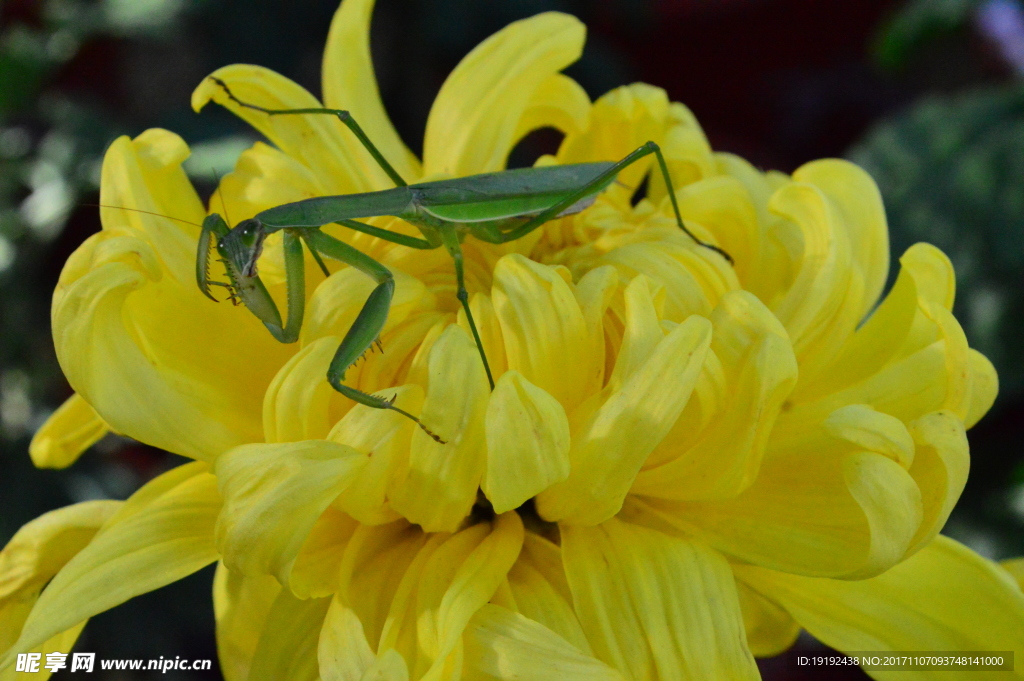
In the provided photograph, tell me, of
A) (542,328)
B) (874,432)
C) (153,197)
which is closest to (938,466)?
(874,432)

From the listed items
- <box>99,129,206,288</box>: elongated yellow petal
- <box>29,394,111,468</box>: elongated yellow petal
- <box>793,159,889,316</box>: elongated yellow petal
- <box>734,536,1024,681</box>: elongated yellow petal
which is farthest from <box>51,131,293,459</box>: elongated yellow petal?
<box>793,159,889,316</box>: elongated yellow petal

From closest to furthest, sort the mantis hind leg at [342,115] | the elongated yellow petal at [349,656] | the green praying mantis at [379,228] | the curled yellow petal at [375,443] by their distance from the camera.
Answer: the elongated yellow petal at [349,656], the curled yellow petal at [375,443], the green praying mantis at [379,228], the mantis hind leg at [342,115]

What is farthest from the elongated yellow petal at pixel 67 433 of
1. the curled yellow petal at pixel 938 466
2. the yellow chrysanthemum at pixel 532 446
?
the curled yellow petal at pixel 938 466

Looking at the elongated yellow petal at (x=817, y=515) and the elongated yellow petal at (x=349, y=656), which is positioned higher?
the elongated yellow petal at (x=817, y=515)

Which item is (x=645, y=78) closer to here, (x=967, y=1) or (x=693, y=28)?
(x=693, y=28)

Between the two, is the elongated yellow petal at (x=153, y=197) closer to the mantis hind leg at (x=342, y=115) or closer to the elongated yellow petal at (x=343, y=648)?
the mantis hind leg at (x=342, y=115)

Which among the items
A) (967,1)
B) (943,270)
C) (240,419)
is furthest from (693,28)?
(240,419)
